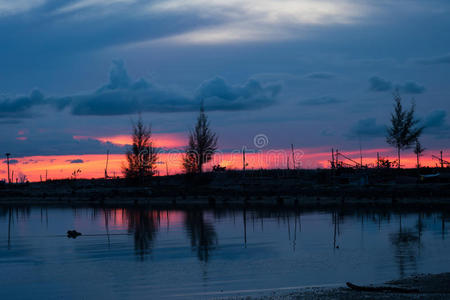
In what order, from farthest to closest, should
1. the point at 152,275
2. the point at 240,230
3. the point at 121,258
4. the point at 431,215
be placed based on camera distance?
the point at 431,215 < the point at 240,230 < the point at 121,258 < the point at 152,275

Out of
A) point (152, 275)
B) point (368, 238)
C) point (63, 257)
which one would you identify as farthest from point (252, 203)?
point (152, 275)

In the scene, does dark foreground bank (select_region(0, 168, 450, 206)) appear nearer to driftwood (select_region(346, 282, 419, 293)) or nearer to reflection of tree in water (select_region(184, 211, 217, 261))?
reflection of tree in water (select_region(184, 211, 217, 261))

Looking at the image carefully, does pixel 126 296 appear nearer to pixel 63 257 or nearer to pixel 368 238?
pixel 63 257

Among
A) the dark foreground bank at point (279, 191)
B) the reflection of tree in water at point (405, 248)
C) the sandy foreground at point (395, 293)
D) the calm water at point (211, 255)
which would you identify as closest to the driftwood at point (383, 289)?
the sandy foreground at point (395, 293)

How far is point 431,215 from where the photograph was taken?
129 ft

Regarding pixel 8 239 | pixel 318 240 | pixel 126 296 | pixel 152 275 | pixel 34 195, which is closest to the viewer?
pixel 126 296

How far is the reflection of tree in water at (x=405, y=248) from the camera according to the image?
756 inches

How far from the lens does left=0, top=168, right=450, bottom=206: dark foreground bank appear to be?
53406 mm

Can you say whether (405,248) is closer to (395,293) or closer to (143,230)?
(395,293)

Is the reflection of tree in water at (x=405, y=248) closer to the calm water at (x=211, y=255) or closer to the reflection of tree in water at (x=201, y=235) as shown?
the calm water at (x=211, y=255)

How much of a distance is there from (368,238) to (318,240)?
250 cm

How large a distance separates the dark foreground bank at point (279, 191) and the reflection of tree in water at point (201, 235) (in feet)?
56.7

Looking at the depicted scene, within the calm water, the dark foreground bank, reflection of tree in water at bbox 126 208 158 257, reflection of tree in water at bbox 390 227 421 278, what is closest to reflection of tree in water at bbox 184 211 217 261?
the calm water

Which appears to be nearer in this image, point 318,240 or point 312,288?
point 312,288
